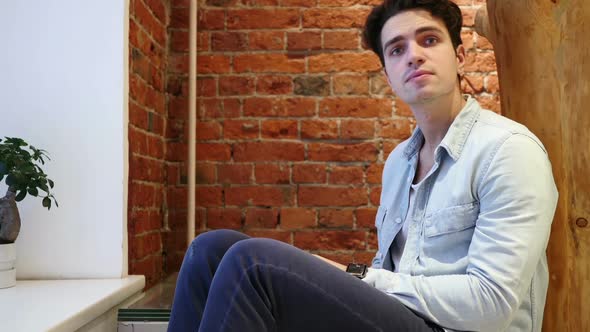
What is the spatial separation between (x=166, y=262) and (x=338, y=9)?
128cm

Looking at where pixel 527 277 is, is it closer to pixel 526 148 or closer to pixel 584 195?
pixel 526 148

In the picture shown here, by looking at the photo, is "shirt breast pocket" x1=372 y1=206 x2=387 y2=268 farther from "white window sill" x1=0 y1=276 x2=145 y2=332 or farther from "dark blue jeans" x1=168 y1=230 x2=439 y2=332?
"white window sill" x1=0 y1=276 x2=145 y2=332

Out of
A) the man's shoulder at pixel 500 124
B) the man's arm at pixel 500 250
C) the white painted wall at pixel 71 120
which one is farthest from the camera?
the white painted wall at pixel 71 120

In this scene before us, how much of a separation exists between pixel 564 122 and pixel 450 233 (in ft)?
1.36

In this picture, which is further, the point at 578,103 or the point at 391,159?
the point at 391,159

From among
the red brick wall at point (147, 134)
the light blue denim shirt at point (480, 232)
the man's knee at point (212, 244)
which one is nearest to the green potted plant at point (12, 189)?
the red brick wall at point (147, 134)

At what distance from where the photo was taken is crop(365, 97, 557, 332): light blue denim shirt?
3.56 ft

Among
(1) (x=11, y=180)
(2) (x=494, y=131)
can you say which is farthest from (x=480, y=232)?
(1) (x=11, y=180)

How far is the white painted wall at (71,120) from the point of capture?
1.82 m

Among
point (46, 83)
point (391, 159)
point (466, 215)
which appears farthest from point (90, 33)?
point (466, 215)

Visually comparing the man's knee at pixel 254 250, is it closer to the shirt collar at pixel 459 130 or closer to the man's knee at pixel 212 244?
the man's knee at pixel 212 244

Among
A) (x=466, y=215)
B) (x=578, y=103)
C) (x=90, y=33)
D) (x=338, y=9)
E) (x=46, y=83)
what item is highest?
(x=338, y=9)

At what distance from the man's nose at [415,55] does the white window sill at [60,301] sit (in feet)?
3.22

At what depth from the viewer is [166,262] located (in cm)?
249
